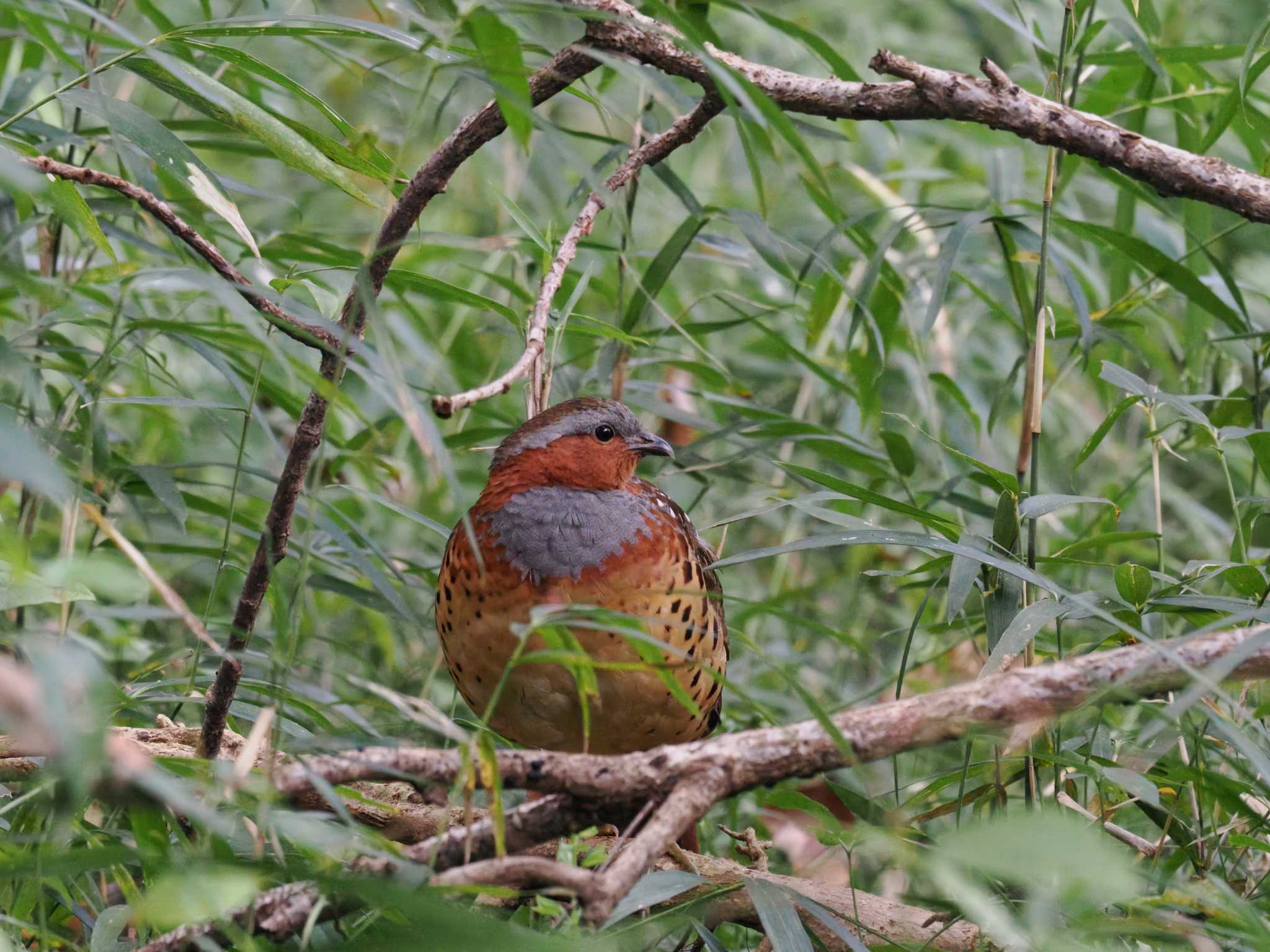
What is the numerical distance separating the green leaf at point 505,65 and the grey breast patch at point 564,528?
1.12 metres

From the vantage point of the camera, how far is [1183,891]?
1.52 metres

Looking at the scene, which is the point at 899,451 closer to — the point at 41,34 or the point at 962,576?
the point at 962,576

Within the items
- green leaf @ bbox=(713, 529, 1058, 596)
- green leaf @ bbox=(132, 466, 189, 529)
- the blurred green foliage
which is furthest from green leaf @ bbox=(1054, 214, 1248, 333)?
green leaf @ bbox=(132, 466, 189, 529)

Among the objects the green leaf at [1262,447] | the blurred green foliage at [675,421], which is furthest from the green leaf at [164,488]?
the green leaf at [1262,447]

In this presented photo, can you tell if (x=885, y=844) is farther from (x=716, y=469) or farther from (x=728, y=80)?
(x=716, y=469)

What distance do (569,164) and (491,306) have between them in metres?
0.36

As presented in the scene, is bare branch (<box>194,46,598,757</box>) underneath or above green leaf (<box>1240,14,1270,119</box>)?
underneath

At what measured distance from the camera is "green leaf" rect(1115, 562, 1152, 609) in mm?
1920

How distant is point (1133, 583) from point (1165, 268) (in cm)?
80

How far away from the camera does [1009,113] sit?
2.23m

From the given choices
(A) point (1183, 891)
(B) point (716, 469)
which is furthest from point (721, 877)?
(B) point (716, 469)

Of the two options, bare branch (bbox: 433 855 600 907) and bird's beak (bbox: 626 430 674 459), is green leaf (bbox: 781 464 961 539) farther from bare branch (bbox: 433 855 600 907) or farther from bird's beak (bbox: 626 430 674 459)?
bare branch (bbox: 433 855 600 907)

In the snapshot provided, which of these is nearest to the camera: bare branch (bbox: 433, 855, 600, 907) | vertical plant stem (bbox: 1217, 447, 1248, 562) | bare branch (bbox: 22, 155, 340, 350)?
bare branch (bbox: 433, 855, 600, 907)

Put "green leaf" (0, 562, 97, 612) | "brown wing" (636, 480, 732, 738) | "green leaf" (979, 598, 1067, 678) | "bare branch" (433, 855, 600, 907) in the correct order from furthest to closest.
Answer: "brown wing" (636, 480, 732, 738) < "green leaf" (979, 598, 1067, 678) < "green leaf" (0, 562, 97, 612) < "bare branch" (433, 855, 600, 907)
